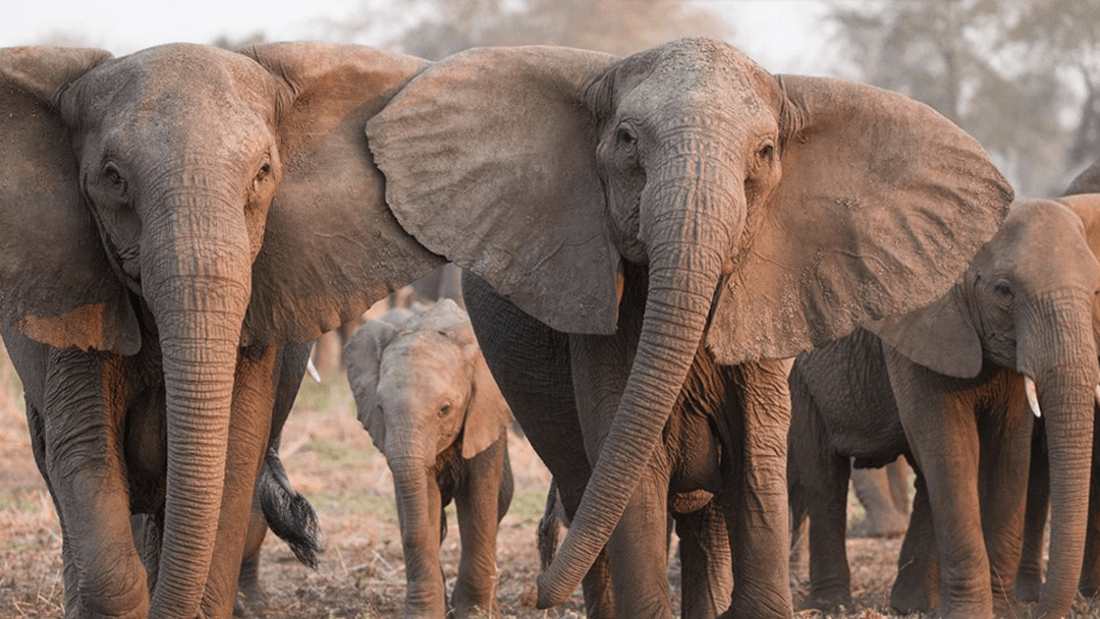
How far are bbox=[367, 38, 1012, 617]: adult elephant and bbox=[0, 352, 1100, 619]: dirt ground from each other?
135cm

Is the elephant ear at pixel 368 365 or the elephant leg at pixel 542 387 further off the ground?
the elephant leg at pixel 542 387

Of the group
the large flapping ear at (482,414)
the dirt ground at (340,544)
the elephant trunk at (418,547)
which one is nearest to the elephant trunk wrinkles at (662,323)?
the dirt ground at (340,544)

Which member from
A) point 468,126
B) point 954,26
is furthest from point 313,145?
point 954,26

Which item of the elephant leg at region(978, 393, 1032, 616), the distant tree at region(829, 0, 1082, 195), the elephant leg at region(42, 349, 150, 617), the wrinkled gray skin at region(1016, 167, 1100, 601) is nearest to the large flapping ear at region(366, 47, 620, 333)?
the elephant leg at region(42, 349, 150, 617)

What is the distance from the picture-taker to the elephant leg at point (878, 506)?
11.8m

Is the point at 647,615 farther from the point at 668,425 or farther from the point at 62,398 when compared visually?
the point at 62,398

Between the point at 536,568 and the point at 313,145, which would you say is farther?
the point at 536,568

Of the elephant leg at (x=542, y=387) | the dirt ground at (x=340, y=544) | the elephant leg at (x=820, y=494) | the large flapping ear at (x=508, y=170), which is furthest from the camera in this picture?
the elephant leg at (x=820, y=494)

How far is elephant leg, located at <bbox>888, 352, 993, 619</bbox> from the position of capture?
26.6 ft

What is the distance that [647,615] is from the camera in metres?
6.19

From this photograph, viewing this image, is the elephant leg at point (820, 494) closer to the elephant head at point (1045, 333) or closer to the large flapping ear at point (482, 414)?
the elephant head at point (1045, 333)

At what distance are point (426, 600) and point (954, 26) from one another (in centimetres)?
2559

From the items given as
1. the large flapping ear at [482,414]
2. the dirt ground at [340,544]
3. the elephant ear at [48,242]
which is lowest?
the dirt ground at [340,544]

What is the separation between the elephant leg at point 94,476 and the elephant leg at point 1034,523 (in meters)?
4.40
